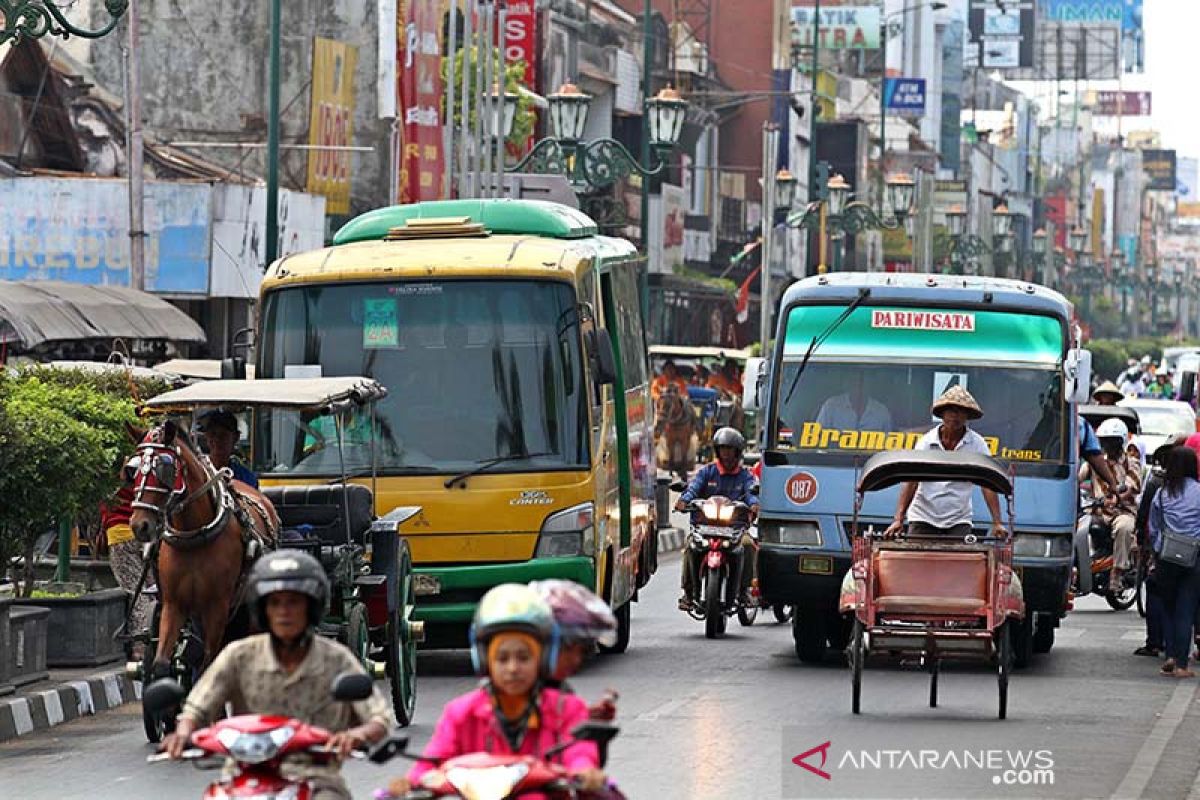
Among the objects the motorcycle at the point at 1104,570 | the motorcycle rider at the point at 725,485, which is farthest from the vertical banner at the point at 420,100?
the motorcycle rider at the point at 725,485

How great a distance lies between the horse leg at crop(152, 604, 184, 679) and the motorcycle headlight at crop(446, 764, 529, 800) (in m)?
6.52

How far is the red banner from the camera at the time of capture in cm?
5622

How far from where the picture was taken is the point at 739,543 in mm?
19312

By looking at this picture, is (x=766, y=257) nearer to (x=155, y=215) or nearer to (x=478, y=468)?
(x=155, y=215)

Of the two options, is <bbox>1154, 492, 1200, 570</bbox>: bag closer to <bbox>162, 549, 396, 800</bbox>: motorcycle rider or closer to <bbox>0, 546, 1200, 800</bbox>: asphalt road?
<bbox>0, 546, 1200, 800</bbox>: asphalt road

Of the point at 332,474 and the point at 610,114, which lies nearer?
the point at 332,474

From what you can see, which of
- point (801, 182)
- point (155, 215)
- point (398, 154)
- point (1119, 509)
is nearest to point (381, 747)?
point (1119, 509)

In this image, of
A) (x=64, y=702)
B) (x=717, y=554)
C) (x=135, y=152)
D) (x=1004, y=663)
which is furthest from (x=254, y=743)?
(x=135, y=152)

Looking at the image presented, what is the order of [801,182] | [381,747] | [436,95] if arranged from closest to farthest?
[381,747]
[436,95]
[801,182]

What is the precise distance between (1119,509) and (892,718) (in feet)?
29.2

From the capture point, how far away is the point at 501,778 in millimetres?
6066

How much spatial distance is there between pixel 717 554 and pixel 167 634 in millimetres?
7215

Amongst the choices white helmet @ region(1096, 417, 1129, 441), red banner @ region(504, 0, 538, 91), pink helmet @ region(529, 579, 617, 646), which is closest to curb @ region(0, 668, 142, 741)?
pink helmet @ region(529, 579, 617, 646)

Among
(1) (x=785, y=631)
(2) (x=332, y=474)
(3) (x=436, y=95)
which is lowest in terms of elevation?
(1) (x=785, y=631)
